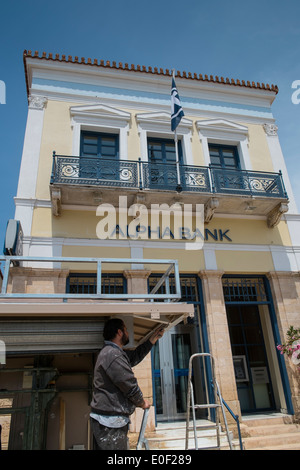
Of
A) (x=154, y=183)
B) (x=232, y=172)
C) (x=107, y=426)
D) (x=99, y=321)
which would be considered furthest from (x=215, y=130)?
(x=107, y=426)

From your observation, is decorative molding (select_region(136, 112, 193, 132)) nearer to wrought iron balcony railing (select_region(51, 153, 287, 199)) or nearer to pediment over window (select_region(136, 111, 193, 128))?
pediment over window (select_region(136, 111, 193, 128))

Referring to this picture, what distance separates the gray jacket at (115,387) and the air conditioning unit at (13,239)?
485 centimetres

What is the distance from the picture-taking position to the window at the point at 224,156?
11430mm

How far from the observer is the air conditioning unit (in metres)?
7.60

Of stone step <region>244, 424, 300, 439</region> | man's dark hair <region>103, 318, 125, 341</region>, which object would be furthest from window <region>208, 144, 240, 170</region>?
man's dark hair <region>103, 318, 125, 341</region>

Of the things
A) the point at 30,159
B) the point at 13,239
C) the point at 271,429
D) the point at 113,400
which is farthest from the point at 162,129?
the point at 113,400

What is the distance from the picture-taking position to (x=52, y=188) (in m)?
8.66

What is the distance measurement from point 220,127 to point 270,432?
30.2 feet

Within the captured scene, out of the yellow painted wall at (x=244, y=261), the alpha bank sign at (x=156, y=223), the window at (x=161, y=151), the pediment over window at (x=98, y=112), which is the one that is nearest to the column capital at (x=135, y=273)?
the alpha bank sign at (x=156, y=223)

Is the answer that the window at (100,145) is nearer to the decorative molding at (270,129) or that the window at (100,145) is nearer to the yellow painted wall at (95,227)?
the yellow painted wall at (95,227)

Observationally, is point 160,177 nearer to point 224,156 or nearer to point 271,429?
point 224,156
